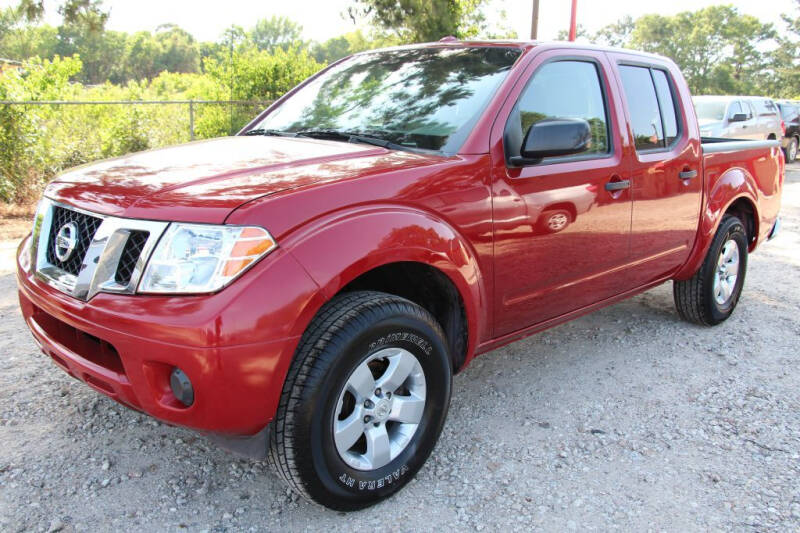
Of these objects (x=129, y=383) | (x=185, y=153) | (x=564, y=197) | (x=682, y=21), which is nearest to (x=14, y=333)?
(x=185, y=153)

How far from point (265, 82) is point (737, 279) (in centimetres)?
969

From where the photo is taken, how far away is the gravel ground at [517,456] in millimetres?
2541

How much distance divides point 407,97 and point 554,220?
935 mm

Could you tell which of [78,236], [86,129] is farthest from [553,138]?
[86,129]

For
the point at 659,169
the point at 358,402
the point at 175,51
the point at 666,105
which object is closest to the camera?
the point at 358,402

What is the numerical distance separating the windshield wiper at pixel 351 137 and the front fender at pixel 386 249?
0.51 m

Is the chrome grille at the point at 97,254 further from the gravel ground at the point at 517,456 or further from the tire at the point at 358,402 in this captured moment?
the gravel ground at the point at 517,456

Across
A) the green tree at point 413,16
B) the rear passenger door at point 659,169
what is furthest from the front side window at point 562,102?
the green tree at point 413,16

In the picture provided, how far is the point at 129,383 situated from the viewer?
7.27 ft

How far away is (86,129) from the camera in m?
9.86

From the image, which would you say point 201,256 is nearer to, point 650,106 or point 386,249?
point 386,249

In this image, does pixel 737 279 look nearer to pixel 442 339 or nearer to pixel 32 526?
pixel 442 339

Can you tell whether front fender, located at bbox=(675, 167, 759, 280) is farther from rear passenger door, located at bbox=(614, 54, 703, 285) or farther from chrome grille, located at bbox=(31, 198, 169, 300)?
chrome grille, located at bbox=(31, 198, 169, 300)

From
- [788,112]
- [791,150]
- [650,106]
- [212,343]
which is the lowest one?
[791,150]
